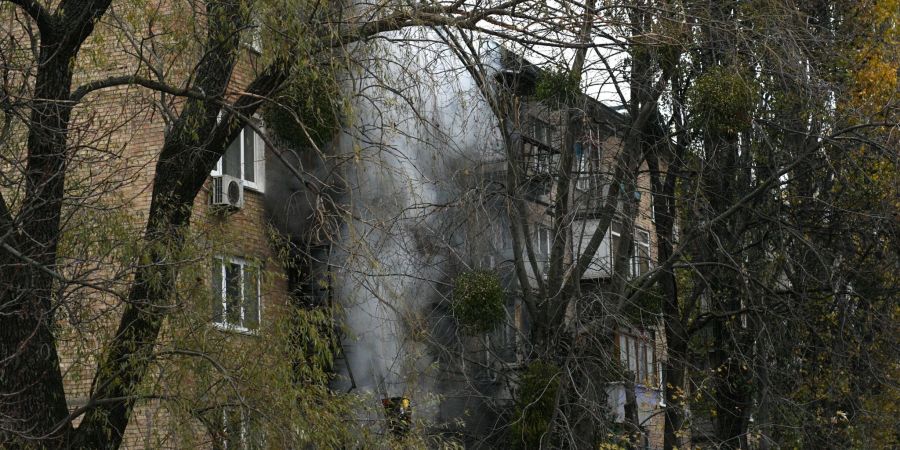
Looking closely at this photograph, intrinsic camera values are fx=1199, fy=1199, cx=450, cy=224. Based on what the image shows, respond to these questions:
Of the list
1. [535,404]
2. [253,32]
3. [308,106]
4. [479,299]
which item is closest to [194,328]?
[308,106]

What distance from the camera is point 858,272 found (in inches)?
685

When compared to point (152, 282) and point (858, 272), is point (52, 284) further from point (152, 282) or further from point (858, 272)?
point (858, 272)

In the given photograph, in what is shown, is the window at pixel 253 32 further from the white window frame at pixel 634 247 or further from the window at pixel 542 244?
the window at pixel 542 244

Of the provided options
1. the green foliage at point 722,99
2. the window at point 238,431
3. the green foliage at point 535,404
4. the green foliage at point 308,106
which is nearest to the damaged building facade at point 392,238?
the window at point 238,431

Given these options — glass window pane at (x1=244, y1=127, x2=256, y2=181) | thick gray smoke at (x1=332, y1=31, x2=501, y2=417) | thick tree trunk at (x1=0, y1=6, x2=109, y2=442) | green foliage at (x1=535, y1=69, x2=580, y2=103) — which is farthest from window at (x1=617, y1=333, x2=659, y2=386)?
thick tree trunk at (x1=0, y1=6, x2=109, y2=442)

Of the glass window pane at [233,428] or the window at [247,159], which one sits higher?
the window at [247,159]

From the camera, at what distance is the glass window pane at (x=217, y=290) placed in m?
10.5

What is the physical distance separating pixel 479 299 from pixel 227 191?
4261mm

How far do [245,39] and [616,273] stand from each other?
775cm

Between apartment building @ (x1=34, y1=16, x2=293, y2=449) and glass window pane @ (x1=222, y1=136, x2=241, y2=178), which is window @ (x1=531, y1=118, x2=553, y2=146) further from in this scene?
apartment building @ (x1=34, y1=16, x2=293, y2=449)

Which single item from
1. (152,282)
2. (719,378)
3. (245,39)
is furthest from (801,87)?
(152,282)

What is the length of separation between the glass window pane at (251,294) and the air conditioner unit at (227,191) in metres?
5.88

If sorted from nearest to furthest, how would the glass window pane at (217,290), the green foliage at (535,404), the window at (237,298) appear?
the glass window pane at (217,290) → the window at (237,298) → the green foliage at (535,404)

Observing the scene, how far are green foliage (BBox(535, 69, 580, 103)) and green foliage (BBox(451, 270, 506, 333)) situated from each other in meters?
2.41
